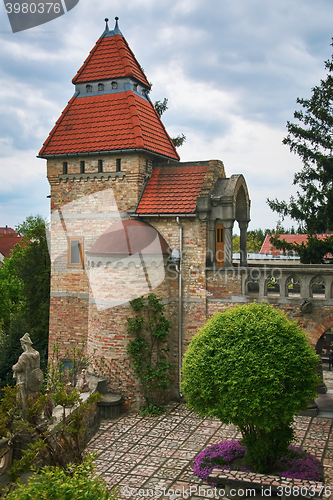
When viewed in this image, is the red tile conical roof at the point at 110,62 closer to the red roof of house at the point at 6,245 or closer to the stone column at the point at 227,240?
the stone column at the point at 227,240

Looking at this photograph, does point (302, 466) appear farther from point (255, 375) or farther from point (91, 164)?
point (91, 164)

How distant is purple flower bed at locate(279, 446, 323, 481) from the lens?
409 inches

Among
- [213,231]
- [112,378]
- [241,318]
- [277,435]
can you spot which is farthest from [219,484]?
[213,231]

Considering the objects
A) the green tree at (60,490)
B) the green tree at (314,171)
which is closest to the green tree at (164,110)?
the green tree at (314,171)

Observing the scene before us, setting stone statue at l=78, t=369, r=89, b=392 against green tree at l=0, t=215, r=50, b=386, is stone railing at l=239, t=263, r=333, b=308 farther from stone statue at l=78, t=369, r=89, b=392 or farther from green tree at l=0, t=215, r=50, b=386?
green tree at l=0, t=215, r=50, b=386

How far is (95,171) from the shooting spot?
17719 mm

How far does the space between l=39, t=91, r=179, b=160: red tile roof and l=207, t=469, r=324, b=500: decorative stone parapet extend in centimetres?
1084

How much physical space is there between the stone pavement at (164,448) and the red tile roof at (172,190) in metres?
6.72

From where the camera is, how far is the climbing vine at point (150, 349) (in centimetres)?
1546

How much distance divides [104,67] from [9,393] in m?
13.3

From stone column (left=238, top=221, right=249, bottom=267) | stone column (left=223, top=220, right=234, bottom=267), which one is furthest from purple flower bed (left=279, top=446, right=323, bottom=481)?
stone column (left=238, top=221, right=249, bottom=267)

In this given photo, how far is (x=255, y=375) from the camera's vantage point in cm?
980

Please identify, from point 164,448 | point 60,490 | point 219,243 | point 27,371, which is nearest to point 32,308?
point 219,243

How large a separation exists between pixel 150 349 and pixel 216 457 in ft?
16.5
